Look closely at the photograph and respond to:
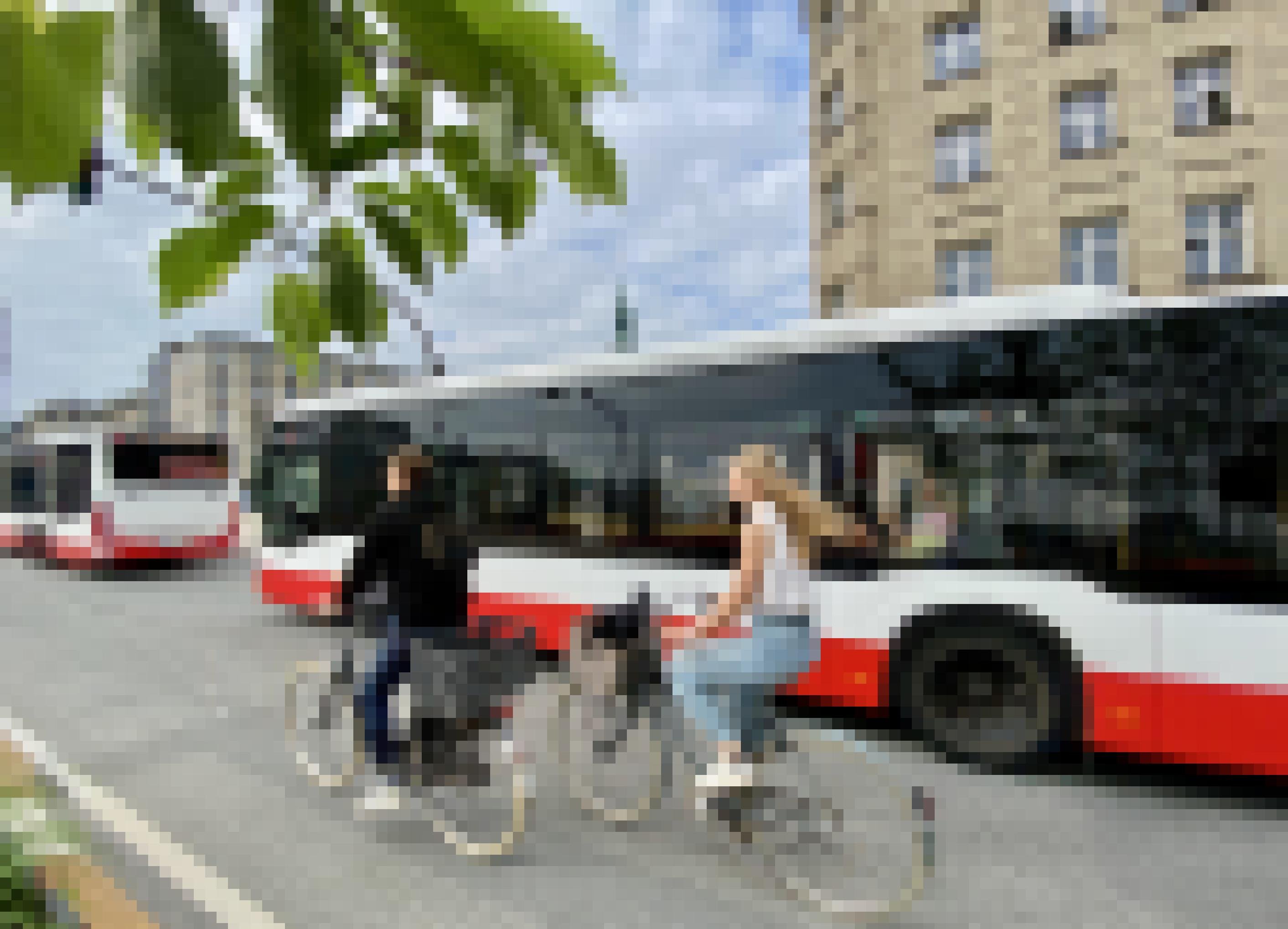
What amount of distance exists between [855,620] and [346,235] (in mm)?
5227

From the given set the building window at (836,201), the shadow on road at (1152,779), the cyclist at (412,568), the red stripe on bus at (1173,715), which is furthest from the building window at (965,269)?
the cyclist at (412,568)

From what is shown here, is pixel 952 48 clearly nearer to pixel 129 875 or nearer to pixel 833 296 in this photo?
pixel 833 296

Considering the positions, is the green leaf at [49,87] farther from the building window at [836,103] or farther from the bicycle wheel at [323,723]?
the building window at [836,103]

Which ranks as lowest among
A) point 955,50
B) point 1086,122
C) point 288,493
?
point 288,493

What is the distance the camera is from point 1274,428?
Answer: 4785 millimetres

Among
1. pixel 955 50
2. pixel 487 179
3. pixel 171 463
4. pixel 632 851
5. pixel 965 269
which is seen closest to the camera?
pixel 487 179

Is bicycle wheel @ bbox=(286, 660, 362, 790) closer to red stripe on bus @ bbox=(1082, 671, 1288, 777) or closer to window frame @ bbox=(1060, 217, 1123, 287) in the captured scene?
red stripe on bus @ bbox=(1082, 671, 1288, 777)

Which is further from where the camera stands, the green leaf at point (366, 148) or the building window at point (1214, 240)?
the building window at point (1214, 240)

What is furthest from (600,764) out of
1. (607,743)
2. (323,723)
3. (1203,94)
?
(1203,94)

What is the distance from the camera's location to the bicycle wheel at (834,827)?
3.72 m

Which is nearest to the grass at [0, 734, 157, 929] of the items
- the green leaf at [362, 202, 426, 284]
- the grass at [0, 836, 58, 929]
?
the grass at [0, 836, 58, 929]

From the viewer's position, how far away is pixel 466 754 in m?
4.51

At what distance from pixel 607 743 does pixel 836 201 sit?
23.2 metres

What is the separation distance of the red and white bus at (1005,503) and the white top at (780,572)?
0.60ft
